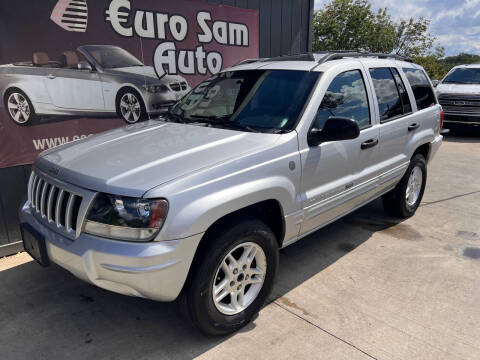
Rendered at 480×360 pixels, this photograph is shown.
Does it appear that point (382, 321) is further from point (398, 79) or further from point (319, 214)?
point (398, 79)

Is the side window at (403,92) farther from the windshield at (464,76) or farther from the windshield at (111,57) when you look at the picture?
the windshield at (464,76)

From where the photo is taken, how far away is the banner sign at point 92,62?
3.97 m

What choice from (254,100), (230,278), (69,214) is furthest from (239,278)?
(254,100)

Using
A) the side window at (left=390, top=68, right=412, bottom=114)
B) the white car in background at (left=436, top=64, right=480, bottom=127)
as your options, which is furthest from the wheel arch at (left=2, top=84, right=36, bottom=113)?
the white car in background at (left=436, top=64, right=480, bottom=127)

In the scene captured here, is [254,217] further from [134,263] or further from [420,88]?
[420,88]

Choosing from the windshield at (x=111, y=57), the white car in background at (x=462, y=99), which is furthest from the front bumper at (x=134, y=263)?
the white car in background at (x=462, y=99)

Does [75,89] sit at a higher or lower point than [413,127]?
higher

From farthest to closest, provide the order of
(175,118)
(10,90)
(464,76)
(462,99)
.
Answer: (464,76), (462,99), (10,90), (175,118)

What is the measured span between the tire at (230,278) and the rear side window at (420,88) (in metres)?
2.87

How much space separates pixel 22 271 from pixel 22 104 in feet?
5.49

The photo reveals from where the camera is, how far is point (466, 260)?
3826 millimetres

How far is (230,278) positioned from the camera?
2.66 meters

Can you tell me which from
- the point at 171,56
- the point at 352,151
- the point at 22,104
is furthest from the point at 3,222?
the point at 352,151

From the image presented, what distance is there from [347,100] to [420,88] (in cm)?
177
